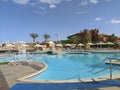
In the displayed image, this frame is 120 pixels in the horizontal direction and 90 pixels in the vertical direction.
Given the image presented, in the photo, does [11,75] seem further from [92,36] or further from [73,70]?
[92,36]

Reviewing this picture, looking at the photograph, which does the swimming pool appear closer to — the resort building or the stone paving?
the stone paving

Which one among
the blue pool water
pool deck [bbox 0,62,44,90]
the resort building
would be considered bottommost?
the blue pool water

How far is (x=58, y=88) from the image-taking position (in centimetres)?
737

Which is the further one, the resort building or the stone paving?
the resort building

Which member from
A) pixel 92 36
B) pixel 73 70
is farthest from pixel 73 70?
pixel 92 36

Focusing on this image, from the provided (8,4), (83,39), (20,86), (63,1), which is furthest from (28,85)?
(83,39)

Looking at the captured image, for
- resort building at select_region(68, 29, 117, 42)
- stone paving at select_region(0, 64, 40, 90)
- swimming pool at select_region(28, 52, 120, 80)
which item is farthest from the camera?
resort building at select_region(68, 29, 117, 42)

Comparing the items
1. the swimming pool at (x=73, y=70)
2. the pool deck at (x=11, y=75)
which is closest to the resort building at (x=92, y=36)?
the swimming pool at (x=73, y=70)

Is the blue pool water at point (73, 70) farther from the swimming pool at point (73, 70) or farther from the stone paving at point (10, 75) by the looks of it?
the stone paving at point (10, 75)

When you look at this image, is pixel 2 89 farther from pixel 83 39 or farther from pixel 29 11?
pixel 83 39

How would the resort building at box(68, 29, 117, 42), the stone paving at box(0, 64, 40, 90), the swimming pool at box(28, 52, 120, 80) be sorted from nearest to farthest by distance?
1. the stone paving at box(0, 64, 40, 90)
2. the swimming pool at box(28, 52, 120, 80)
3. the resort building at box(68, 29, 117, 42)

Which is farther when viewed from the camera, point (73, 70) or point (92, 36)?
point (92, 36)

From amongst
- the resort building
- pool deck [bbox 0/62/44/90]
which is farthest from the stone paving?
the resort building

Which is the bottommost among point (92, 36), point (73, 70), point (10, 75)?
point (73, 70)
